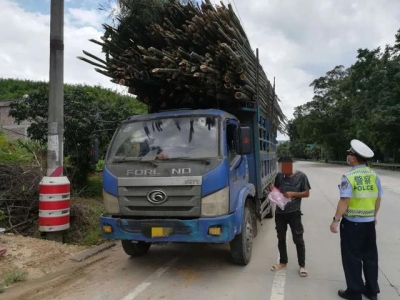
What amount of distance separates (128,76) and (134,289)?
3612mm

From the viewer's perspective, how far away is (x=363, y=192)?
3955 mm

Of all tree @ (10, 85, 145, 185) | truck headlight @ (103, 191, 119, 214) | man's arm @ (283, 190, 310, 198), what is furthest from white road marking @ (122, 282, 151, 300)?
tree @ (10, 85, 145, 185)

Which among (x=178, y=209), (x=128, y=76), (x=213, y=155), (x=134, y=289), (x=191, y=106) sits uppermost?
(x=128, y=76)

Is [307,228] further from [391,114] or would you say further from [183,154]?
[391,114]

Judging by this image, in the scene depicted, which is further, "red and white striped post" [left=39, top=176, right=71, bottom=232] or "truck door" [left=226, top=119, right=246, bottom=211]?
"red and white striped post" [left=39, top=176, right=71, bottom=232]

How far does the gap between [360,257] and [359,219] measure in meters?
0.44

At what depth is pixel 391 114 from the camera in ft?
91.7

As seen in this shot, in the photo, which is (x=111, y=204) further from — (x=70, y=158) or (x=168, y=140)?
(x=70, y=158)

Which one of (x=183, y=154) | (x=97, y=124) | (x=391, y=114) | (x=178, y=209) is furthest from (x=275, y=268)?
(x=391, y=114)

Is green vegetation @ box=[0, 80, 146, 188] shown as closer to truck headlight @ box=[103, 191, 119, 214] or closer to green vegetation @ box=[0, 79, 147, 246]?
green vegetation @ box=[0, 79, 147, 246]

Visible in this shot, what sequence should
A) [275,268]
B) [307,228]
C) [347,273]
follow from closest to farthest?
1. [347,273]
2. [275,268]
3. [307,228]

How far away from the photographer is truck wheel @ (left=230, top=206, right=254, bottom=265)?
509 cm

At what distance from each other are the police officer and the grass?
4179 mm

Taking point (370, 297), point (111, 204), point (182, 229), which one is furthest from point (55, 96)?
point (370, 297)
